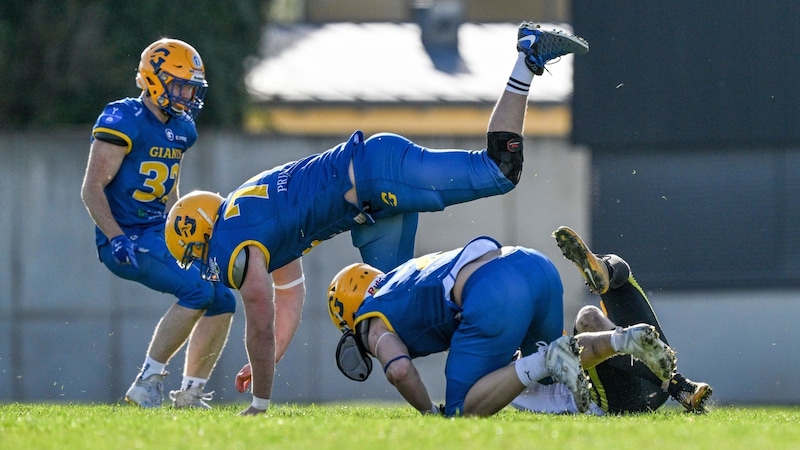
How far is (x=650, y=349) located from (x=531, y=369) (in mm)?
550

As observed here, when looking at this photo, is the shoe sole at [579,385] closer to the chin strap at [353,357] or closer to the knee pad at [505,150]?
the chin strap at [353,357]

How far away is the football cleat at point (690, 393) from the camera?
749 centimetres

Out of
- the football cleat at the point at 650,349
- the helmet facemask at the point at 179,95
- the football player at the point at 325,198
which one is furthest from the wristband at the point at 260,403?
the helmet facemask at the point at 179,95

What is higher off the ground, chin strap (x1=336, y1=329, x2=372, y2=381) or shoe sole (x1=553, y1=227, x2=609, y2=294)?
shoe sole (x1=553, y1=227, x2=609, y2=294)

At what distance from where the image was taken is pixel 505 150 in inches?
294

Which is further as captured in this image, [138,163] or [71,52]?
[71,52]

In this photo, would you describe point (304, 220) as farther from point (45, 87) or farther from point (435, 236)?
point (45, 87)

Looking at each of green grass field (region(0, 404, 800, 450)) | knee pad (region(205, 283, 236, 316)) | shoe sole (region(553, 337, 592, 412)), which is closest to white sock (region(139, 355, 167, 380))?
knee pad (region(205, 283, 236, 316))

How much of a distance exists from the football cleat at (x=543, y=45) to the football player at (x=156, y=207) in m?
2.43

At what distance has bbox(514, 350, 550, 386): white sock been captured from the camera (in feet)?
21.0

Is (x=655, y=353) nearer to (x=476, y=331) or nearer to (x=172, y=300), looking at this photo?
(x=476, y=331)

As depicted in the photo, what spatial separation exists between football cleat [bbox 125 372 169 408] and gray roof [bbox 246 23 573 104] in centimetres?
990

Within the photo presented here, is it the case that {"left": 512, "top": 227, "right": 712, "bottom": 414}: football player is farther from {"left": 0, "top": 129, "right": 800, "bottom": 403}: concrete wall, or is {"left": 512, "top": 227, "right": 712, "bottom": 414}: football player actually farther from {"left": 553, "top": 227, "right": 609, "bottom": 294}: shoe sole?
{"left": 0, "top": 129, "right": 800, "bottom": 403}: concrete wall

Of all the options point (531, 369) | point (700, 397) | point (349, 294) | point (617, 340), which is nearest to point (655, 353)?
point (617, 340)
